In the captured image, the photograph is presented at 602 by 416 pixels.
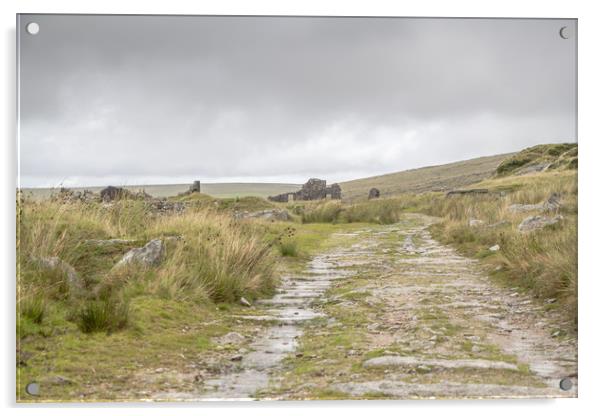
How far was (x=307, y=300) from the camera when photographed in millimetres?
6473

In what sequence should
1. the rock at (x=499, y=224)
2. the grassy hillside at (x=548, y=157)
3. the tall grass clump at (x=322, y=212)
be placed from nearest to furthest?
the grassy hillside at (x=548, y=157) → the rock at (x=499, y=224) → the tall grass clump at (x=322, y=212)

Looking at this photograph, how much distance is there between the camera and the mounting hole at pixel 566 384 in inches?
199

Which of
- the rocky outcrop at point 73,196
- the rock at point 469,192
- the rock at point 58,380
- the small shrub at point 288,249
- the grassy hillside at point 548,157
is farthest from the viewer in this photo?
the small shrub at point 288,249

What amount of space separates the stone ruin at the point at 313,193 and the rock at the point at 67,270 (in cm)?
234

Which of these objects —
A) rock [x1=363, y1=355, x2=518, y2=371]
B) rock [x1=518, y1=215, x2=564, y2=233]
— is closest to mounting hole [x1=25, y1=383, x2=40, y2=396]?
rock [x1=363, y1=355, x2=518, y2=371]

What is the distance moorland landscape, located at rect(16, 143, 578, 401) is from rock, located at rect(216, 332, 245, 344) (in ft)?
0.09

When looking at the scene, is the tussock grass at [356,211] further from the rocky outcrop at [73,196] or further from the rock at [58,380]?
the rock at [58,380]

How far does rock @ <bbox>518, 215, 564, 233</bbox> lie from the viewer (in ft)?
20.0

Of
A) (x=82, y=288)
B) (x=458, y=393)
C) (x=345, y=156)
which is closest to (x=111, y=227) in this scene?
(x=82, y=288)

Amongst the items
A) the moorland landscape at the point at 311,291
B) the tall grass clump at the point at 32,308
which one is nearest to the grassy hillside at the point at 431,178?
the moorland landscape at the point at 311,291

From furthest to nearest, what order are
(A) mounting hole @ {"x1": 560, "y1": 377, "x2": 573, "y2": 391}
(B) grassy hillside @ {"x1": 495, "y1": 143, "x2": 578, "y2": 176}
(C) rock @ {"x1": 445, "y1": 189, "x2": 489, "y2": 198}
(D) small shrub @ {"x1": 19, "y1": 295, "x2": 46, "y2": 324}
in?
(C) rock @ {"x1": 445, "y1": 189, "x2": 489, "y2": 198}
(B) grassy hillside @ {"x1": 495, "y1": 143, "x2": 578, "y2": 176}
(D) small shrub @ {"x1": 19, "y1": 295, "x2": 46, "y2": 324}
(A) mounting hole @ {"x1": 560, "y1": 377, "x2": 573, "y2": 391}

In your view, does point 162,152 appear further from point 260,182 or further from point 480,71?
point 480,71

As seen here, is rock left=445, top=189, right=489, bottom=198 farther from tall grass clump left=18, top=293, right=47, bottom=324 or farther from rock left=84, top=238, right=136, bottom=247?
tall grass clump left=18, top=293, right=47, bottom=324

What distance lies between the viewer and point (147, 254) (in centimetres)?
636
